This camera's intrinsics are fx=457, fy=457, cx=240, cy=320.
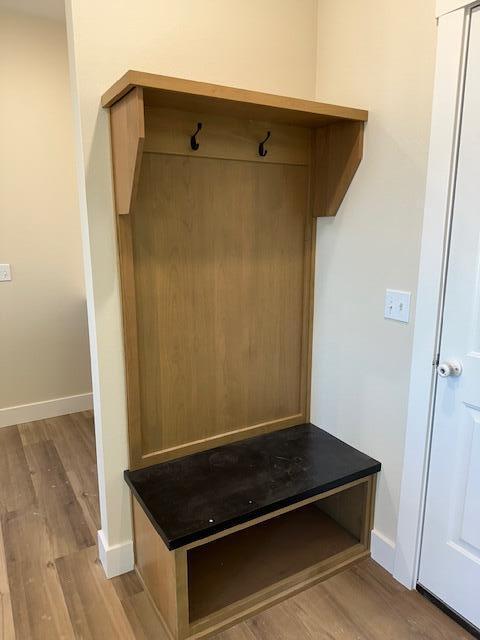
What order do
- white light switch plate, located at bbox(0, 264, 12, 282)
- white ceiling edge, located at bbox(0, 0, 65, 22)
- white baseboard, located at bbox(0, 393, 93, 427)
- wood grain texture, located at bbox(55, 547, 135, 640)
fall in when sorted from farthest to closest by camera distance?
white baseboard, located at bbox(0, 393, 93, 427) < white light switch plate, located at bbox(0, 264, 12, 282) < white ceiling edge, located at bbox(0, 0, 65, 22) < wood grain texture, located at bbox(55, 547, 135, 640)

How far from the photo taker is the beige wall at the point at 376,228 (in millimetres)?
1594

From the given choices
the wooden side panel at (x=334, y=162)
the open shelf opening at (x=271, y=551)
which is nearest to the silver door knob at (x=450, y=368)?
the open shelf opening at (x=271, y=551)

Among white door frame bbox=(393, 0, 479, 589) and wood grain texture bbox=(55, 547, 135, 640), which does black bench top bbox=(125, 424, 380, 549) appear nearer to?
white door frame bbox=(393, 0, 479, 589)

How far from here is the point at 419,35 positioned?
1.53 meters

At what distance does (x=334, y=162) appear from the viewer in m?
1.91

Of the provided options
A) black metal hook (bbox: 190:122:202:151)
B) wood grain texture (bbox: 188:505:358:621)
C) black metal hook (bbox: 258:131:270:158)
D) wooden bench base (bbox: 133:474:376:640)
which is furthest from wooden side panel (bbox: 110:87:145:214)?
wood grain texture (bbox: 188:505:358:621)

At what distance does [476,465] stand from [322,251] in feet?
3.44

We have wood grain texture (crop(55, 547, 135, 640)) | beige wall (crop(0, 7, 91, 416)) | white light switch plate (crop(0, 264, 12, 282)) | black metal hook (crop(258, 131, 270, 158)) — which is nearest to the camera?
wood grain texture (crop(55, 547, 135, 640))

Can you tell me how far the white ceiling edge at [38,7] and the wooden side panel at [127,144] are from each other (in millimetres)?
1802

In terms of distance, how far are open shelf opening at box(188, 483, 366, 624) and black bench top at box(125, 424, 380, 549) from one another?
22 cm

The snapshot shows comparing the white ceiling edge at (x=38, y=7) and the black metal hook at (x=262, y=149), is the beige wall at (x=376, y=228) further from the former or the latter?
the white ceiling edge at (x=38, y=7)

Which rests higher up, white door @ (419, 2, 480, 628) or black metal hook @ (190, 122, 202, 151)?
black metal hook @ (190, 122, 202, 151)

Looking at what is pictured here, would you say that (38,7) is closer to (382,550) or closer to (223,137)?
(223,137)

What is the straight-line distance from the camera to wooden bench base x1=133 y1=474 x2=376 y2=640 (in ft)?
5.16
